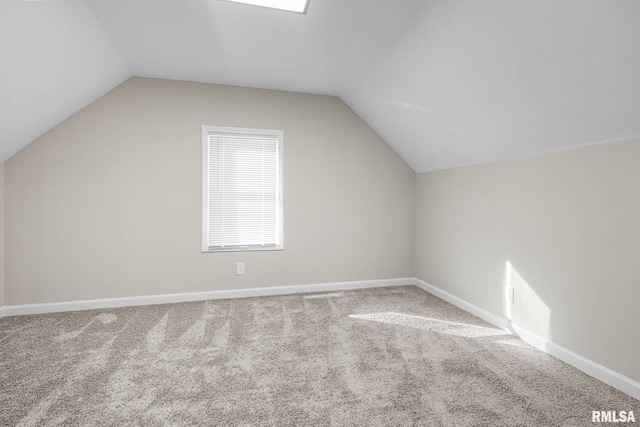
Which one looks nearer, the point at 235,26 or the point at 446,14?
the point at 446,14

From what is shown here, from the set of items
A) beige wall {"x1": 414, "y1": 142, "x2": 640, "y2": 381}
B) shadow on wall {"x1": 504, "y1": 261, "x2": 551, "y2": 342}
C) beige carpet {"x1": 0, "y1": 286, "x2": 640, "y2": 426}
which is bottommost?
beige carpet {"x1": 0, "y1": 286, "x2": 640, "y2": 426}

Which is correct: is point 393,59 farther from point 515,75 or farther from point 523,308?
point 523,308

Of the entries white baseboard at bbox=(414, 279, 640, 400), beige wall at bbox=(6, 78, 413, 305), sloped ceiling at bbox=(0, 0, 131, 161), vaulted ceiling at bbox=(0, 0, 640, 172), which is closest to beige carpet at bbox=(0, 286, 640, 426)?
white baseboard at bbox=(414, 279, 640, 400)

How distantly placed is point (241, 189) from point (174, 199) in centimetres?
73

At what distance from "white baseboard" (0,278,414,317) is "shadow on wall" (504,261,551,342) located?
5.07ft

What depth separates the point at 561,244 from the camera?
225cm

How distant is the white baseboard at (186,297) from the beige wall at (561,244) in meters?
1.12

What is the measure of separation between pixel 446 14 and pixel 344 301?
9.06 ft

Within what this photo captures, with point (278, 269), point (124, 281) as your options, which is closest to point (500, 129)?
point (278, 269)

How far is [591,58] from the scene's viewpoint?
163cm

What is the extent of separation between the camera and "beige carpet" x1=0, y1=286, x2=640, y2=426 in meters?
1.66

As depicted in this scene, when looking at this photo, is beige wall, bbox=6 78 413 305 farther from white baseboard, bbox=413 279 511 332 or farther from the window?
white baseboard, bbox=413 279 511 332

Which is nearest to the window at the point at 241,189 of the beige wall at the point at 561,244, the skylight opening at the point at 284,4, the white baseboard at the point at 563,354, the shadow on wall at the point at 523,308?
the skylight opening at the point at 284,4

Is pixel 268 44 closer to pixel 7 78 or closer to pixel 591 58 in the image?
pixel 7 78
